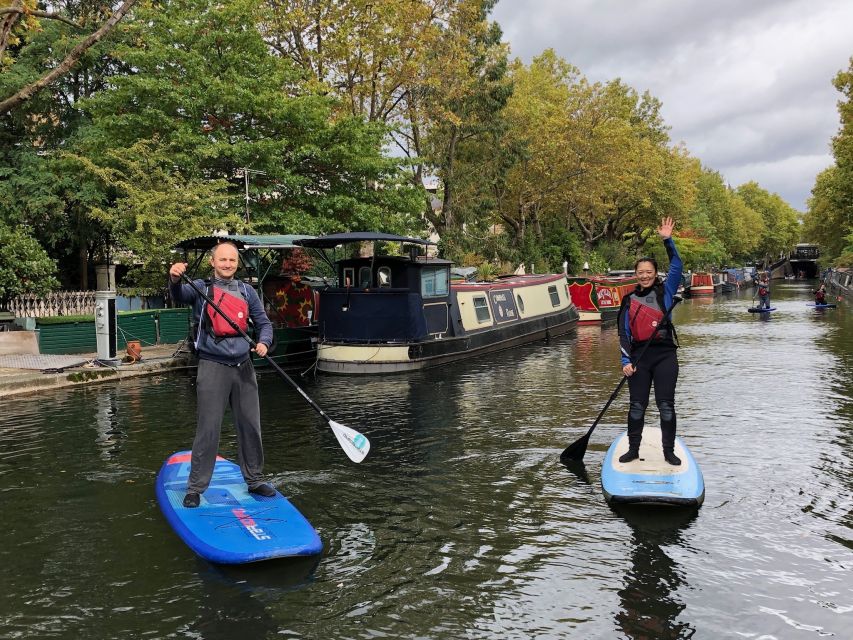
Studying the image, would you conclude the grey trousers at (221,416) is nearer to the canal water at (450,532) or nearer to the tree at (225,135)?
the canal water at (450,532)

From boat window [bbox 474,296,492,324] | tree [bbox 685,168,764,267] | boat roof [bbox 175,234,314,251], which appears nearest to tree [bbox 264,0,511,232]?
boat window [bbox 474,296,492,324]

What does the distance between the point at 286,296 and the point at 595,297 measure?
18.9 metres

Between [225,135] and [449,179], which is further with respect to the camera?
[449,179]

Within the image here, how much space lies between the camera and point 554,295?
30219 mm

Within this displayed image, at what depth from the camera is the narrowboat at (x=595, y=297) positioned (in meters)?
35.7

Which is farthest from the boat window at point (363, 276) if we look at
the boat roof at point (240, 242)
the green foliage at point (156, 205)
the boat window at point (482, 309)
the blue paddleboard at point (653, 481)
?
the blue paddleboard at point (653, 481)

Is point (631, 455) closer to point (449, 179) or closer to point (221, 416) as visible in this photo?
point (221, 416)

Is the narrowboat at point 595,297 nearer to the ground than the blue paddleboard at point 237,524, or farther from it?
farther from it

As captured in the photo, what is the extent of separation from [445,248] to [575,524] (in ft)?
106

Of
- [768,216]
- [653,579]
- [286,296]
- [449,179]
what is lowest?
[653,579]

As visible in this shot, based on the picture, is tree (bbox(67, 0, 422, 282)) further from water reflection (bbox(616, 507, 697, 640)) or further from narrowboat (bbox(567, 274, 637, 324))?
water reflection (bbox(616, 507, 697, 640))

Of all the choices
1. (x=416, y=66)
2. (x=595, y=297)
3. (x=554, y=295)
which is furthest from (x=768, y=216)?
(x=416, y=66)

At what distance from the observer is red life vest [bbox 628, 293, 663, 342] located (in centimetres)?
733

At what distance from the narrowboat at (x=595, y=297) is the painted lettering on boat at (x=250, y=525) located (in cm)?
2992
